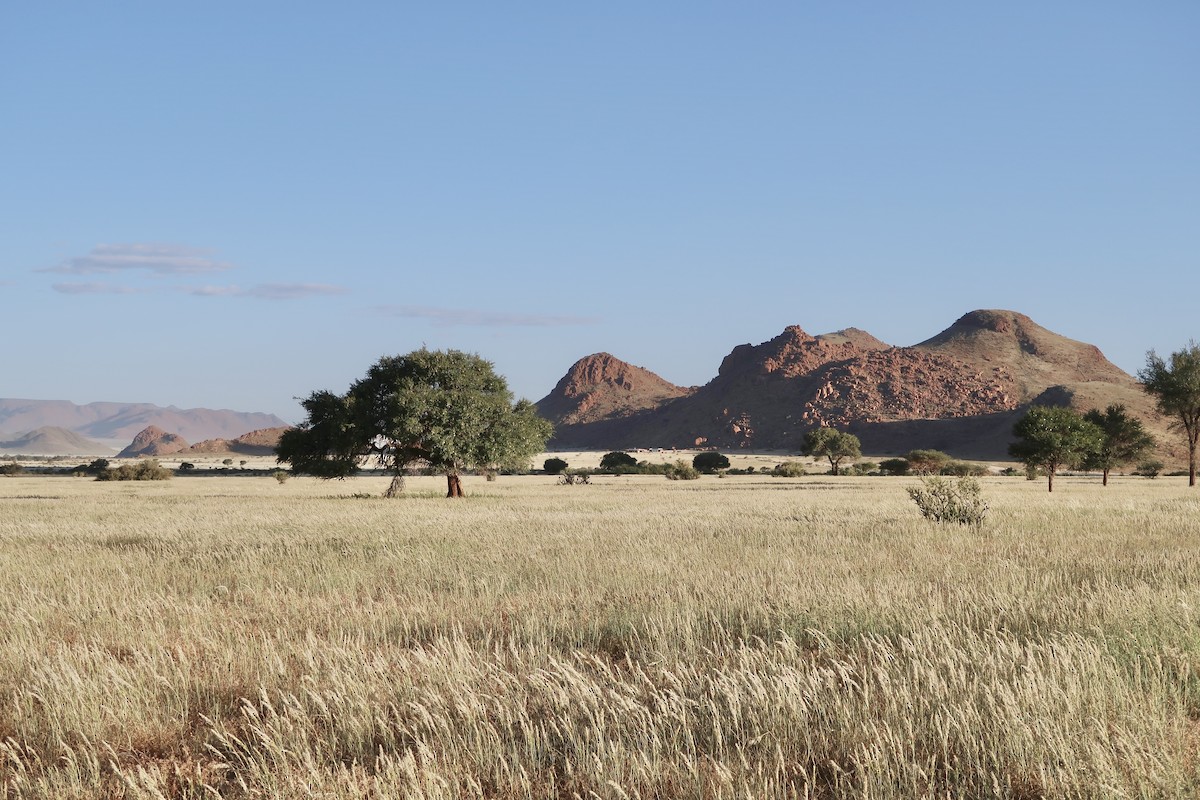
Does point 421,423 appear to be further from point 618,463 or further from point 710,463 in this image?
point 618,463

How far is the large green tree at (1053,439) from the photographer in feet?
174

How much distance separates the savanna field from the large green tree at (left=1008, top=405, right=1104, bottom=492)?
44028 mm

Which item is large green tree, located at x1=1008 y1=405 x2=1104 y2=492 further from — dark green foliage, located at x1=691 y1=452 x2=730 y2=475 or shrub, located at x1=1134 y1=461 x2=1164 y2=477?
dark green foliage, located at x1=691 y1=452 x2=730 y2=475

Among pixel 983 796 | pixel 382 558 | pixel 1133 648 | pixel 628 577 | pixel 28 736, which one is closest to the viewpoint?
pixel 983 796

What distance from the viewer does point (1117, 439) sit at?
2813 inches

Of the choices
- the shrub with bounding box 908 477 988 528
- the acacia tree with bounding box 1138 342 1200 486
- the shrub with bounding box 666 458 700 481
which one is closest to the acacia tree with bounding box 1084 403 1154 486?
the acacia tree with bounding box 1138 342 1200 486

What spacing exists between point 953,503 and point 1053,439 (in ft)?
120

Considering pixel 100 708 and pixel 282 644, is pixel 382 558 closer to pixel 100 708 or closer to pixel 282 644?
pixel 282 644

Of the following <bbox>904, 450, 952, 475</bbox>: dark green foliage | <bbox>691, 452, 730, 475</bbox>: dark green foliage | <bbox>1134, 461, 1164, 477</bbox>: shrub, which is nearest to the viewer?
<bbox>1134, 461, 1164, 477</bbox>: shrub

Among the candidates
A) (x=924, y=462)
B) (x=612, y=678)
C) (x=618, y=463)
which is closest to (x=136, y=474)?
(x=618, y=463)

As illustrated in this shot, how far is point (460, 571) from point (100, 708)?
6.63 meters

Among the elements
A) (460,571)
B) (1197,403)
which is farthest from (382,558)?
(1197,403)

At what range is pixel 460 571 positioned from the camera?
1223cm

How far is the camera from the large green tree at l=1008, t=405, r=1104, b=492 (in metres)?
52.9
